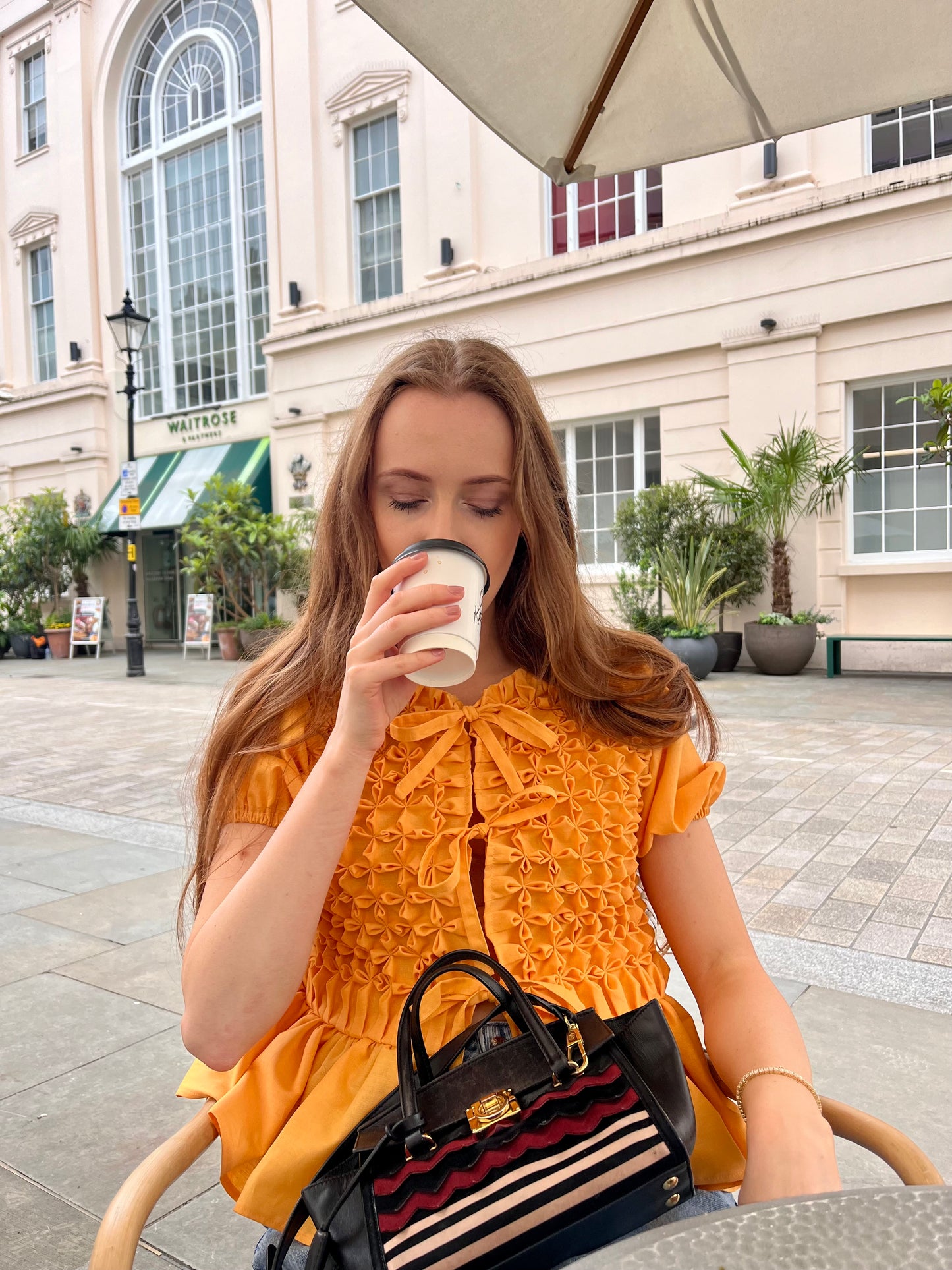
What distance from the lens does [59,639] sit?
683 inches

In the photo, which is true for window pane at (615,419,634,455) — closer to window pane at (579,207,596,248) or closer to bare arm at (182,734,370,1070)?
window pane at (579,207,596,248)

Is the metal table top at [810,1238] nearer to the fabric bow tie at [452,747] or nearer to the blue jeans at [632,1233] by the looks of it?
the blue jeans at [632,1233]

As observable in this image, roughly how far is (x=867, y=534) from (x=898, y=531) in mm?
336

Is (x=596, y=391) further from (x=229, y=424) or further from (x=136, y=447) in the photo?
(x=136, y=447)

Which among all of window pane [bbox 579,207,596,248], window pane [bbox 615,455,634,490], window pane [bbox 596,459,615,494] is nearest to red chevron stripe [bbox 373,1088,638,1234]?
window pane [bbox 615,455,634,490]

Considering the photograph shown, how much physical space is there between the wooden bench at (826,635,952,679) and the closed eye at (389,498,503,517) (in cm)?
958

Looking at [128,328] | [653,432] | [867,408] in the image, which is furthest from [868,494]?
[128,328]

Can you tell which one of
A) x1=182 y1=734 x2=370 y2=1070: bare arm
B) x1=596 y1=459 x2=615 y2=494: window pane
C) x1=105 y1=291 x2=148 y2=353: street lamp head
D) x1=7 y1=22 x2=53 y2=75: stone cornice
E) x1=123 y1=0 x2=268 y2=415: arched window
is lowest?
x1=182 y1=734 x2=370 y2=1070: bare arm

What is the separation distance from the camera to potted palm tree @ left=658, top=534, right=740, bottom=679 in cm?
977

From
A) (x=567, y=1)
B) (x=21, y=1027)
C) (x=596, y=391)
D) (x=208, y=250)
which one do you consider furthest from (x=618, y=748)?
(x=208, y=250)

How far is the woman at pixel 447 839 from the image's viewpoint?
99 centimetres

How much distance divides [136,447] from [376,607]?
764 inches

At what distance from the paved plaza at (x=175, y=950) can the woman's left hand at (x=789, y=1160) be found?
46.2 inches

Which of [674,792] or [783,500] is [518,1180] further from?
[783,500]
